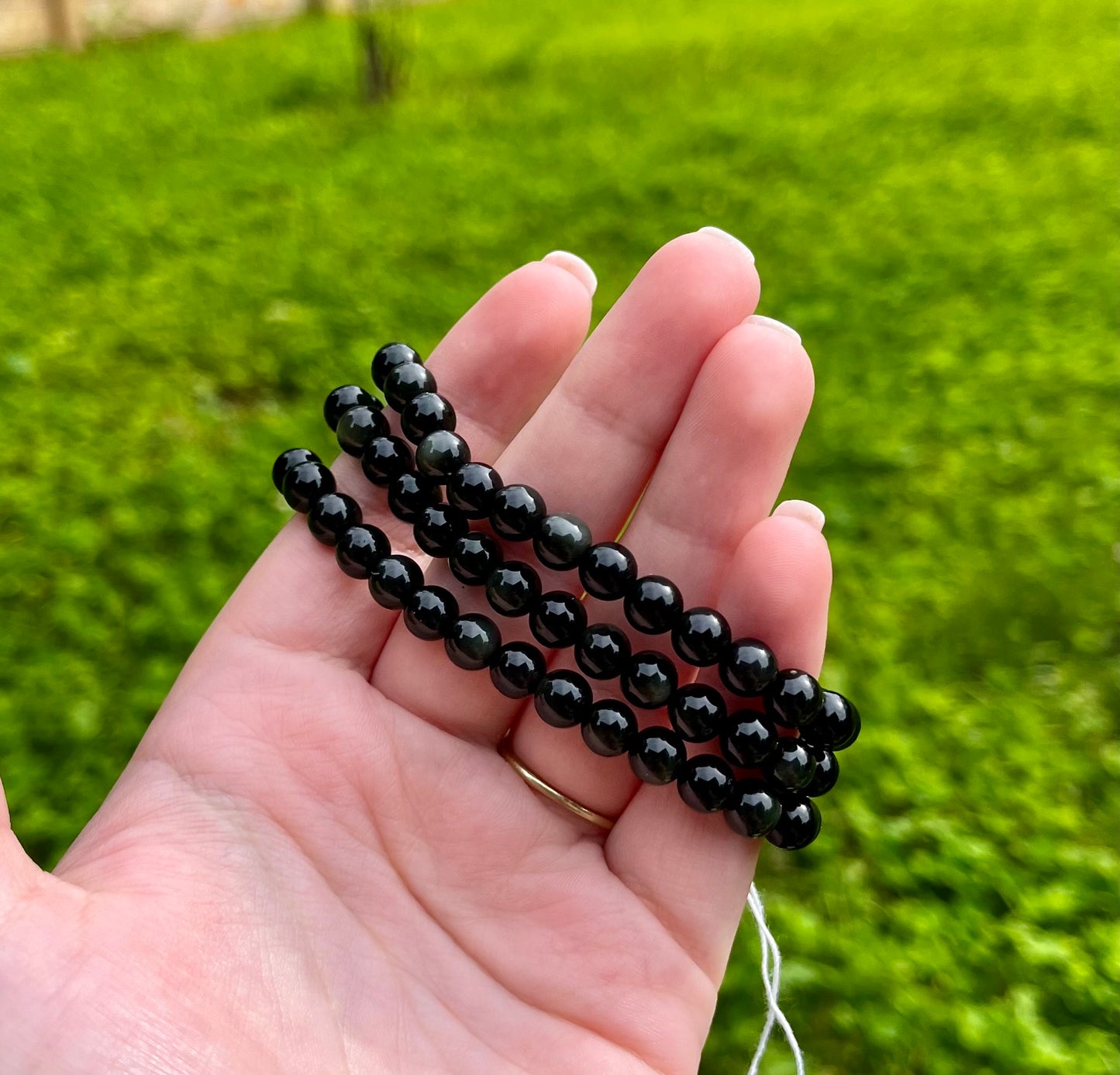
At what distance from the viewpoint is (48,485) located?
3283 millimetres

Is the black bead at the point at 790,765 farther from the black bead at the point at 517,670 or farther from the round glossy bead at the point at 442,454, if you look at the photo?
the round glossy bead at the point at 442,454

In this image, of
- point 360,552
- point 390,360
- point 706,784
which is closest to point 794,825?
point 706,784

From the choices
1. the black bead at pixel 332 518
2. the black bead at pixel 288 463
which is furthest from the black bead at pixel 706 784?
the black bead at pixel 288 463

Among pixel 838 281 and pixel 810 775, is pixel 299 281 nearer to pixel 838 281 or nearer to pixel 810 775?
pixel 838 281

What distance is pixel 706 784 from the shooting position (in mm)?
1732

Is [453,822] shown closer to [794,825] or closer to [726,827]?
[726,827]

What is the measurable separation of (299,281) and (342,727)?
3.16 meters

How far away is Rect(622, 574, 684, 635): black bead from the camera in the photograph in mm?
1796

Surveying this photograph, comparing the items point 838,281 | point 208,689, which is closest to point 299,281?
point 838,281

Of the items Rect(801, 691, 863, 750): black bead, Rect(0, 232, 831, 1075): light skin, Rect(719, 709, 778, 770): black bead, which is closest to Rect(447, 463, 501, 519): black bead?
Rect(0, 232, 831, 1075): light skin

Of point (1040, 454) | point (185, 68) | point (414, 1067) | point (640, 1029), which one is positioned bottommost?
point (414, 1067)

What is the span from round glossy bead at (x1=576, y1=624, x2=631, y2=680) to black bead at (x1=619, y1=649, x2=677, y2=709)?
0.02 metres

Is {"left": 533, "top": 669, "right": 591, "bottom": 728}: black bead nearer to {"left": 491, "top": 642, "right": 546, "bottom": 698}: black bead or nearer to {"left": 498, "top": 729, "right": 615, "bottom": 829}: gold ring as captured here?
{"left": 491, "top": 642, "right": 546, "bottom": 698}: black bead

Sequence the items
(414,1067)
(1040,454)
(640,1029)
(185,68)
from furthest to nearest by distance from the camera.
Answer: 1. (185,68)
2. (1040,454)
3. (640,1029)
4. (414,1067)
